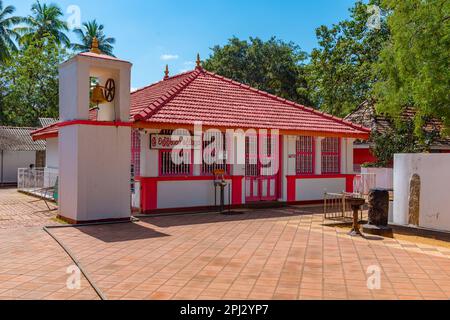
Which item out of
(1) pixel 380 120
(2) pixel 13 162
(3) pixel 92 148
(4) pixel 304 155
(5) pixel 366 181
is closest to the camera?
(3) pixel 92 148

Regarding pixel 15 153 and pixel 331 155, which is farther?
pixel 15 153

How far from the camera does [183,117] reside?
13039 millimetres

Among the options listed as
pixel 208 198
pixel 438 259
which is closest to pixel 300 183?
pixel 208 198

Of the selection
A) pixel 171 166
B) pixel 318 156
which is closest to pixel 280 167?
pixel 318 156

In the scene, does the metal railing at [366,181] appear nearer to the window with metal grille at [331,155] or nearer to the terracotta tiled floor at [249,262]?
the window with metal grille at [331,155]

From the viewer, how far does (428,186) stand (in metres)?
10.1

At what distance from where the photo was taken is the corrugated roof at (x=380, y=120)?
19.2m

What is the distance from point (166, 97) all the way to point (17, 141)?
18.0m

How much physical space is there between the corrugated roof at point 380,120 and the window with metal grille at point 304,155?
4710 millimetres

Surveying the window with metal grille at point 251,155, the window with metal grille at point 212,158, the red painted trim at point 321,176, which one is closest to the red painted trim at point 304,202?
the red painted trim at point 321,176

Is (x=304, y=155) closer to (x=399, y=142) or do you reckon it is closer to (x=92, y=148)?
(x=399, y=142)

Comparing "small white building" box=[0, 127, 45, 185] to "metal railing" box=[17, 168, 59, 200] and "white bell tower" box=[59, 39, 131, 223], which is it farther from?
"white bell tower" box=[59, 39, 131, 223]

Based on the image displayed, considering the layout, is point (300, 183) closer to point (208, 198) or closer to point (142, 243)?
point (208, 198)

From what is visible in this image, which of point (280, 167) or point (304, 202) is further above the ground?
point (280, 167)
